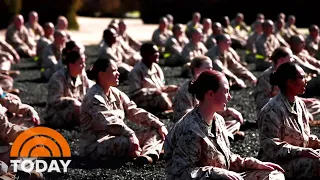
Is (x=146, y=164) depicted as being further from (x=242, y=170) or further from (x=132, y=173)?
(x=242, y=170)

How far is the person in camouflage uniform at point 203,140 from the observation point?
4.36m

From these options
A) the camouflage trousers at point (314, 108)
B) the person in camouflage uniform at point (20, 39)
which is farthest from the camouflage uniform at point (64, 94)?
the person in camouflage uniform at point (20, 39)

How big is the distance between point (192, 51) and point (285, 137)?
8623 mm

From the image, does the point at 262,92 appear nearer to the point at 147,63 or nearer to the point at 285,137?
the point at 147,63

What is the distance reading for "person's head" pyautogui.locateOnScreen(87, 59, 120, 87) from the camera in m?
6.39

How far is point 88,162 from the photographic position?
659cm

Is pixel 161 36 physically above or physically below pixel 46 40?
below

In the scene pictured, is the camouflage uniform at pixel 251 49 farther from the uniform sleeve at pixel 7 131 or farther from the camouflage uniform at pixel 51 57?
the uniform sleeve at pixel 7 131

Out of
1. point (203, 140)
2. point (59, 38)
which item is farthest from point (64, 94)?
point (203, 140)

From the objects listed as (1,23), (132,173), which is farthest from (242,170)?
(1,23)

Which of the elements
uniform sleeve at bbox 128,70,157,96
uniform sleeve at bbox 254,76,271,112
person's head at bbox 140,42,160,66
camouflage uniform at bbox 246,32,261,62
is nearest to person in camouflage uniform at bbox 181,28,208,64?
camouflage uniform at bbox 246,32,261,62

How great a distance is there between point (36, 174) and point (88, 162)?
44.9 inches

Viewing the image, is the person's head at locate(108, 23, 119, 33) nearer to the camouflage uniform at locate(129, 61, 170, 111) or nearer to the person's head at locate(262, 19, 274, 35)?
the person's head at locate(262, 19, 274, 35)

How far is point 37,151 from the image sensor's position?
21.0 ft
